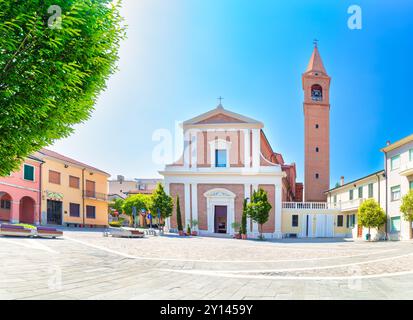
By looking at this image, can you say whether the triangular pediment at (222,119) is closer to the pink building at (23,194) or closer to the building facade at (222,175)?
the building facade at (222,175)

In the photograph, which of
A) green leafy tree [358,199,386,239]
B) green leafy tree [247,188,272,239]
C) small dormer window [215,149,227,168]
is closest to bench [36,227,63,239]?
green leafy tree [247,188,272,239]

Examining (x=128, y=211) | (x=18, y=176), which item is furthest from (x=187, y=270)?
(x=128, y=211)

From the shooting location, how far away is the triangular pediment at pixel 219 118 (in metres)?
40.6

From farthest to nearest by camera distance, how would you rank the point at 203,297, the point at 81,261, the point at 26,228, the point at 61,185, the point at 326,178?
1. the point at 326,178
2. the point at 61,185
3. the point at 26,228
4. the point at 81,261
5. the point at 203,297

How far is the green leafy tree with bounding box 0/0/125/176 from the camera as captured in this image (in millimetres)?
7207

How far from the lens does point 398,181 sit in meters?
32.4

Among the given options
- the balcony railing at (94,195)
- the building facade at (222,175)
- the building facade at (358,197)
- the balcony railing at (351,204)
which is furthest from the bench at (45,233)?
the balcony railing at (351,204)

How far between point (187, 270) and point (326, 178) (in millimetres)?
44329

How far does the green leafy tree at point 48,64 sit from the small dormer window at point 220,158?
31444 mm

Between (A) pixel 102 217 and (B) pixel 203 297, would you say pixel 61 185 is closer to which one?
(A) pixel 102 217

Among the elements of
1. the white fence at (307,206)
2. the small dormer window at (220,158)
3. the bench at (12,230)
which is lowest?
the white fence at (307,206)

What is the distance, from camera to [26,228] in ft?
71.6

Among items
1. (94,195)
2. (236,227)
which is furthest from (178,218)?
(94,195)
